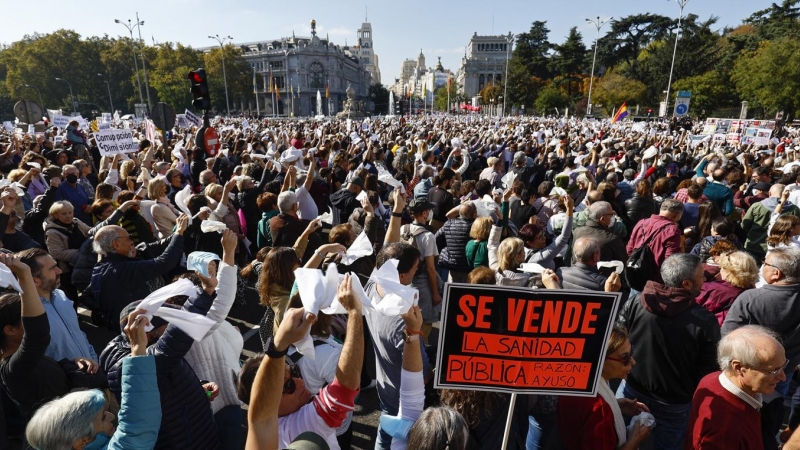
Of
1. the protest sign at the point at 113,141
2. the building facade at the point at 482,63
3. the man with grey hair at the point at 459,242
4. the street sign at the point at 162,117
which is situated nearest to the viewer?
the man with grey hair at the point at 459,242

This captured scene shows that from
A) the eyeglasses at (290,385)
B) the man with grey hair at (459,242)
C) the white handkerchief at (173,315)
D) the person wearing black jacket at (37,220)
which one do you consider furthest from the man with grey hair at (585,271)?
the person wearing black jacket at (37,220)

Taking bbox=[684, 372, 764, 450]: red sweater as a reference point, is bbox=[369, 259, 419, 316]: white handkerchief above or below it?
above

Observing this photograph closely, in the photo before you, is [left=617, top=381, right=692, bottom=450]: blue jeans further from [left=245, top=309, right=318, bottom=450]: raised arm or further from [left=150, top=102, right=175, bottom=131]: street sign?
[left=150, top=102, right=175, bottom=131]: street sign

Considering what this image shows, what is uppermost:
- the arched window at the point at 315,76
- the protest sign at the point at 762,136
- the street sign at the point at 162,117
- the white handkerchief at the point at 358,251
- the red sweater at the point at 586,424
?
the arched window at the point at 315,76

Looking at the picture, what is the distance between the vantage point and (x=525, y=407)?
256 cm

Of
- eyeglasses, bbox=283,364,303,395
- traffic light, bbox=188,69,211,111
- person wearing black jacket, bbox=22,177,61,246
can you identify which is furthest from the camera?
traffic light, bbox=188,69,211,111

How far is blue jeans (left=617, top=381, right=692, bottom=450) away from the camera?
298cm

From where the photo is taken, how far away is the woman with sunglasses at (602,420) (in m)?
2.17

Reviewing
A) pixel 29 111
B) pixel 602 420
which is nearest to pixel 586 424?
pixel 602 420

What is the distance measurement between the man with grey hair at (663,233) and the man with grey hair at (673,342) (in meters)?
1.63

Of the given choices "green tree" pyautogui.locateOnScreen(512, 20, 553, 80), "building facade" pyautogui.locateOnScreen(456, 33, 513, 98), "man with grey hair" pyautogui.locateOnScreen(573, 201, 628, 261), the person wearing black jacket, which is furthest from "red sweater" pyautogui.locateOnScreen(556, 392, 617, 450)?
"building facade" pyautogui.locateOnScreen(456, 33, 513, 98)

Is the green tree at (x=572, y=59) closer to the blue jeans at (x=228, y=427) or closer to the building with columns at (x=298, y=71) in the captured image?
the building with columns at (x=298, y=71)

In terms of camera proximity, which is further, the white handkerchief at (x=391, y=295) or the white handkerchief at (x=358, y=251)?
the white handkerchief at (x=358, y=251)

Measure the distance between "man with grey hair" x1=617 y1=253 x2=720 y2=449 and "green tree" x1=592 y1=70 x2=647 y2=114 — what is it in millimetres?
51108
